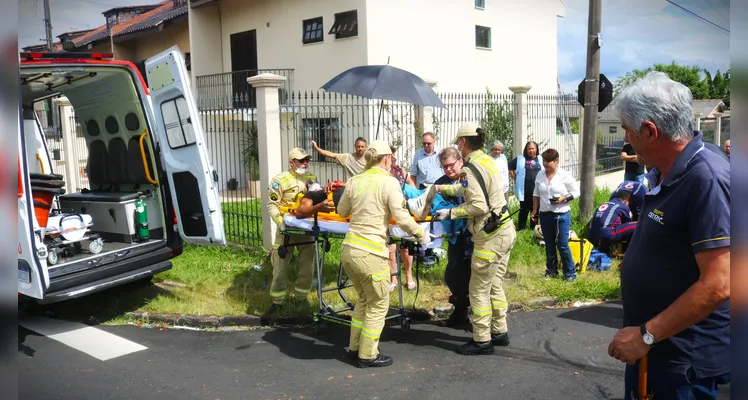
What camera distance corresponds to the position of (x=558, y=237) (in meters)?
7.19

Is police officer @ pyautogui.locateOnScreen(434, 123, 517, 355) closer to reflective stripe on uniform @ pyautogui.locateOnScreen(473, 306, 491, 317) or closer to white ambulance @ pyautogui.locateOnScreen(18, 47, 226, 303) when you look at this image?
reflective stripe on uniform @ pyautogui.locateOnScreen(473, 306, 491, 317)

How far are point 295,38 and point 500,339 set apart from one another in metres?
12.4

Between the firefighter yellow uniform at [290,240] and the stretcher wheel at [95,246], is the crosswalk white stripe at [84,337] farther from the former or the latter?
the firefighter yellow uniform at [290,240]

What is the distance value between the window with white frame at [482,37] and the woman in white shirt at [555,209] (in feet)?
34.8

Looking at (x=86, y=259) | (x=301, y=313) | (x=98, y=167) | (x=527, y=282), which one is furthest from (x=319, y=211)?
(x=98, y=167)

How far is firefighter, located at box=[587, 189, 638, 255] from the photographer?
307 inches

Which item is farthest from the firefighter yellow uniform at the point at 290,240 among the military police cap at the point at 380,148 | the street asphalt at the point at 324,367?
the military police cap at the point at 380,148

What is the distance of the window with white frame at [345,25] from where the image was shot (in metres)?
14.4

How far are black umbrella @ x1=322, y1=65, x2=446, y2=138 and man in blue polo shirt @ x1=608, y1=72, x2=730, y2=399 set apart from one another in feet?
14.7

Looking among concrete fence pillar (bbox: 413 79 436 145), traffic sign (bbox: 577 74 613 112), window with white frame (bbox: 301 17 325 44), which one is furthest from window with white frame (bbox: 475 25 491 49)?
traffic sign (bbox: 577 74 613 112)

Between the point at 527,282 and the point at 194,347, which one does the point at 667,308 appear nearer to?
the point at 194,347

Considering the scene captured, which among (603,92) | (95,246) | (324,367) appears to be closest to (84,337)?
(95,246)

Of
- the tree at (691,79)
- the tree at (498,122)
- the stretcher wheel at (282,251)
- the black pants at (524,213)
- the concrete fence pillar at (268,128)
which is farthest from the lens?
the tree at (498,122)

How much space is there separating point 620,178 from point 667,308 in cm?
1402
